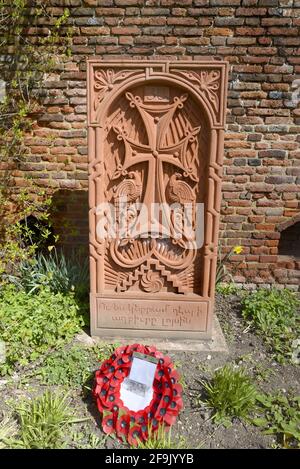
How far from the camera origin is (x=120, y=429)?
2.10m

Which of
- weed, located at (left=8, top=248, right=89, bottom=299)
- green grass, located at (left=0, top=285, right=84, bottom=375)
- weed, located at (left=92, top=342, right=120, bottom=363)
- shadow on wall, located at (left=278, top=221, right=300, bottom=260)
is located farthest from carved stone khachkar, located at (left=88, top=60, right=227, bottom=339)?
shadow on wall, located at (left=278, top=221, right=300, bottom=260)

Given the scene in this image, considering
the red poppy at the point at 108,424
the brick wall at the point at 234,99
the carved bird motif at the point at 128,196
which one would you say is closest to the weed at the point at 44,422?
the red poppy at the point at 108,424

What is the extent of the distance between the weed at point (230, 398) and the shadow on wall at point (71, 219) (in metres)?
2.20

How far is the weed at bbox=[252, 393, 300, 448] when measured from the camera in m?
2.07

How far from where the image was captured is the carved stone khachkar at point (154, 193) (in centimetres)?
256

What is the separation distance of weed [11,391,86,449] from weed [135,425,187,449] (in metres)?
0.46

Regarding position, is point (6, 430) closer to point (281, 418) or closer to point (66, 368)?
point (66, 368)

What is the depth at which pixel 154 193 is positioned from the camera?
2.82 m

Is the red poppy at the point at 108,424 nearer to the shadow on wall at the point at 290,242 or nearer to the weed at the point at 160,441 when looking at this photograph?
the weed at the point at 160,441

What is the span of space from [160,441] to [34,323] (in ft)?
4.46

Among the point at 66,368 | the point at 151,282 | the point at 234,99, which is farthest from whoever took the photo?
the point at 234,99

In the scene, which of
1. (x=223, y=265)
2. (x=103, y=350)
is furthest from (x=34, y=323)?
(x=223, y=265)

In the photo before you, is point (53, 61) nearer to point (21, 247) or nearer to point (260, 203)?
point (21, 247)
